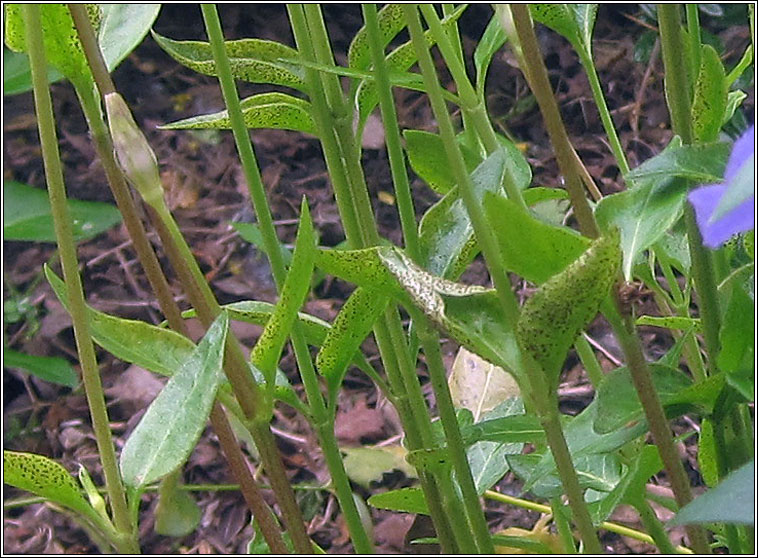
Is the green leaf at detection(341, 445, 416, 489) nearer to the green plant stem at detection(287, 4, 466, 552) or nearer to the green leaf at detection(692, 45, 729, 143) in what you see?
the green plant stem at detection(287, 4, 466, 552)

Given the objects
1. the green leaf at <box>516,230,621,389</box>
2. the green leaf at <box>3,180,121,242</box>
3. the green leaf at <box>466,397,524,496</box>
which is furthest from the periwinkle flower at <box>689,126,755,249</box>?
the green leaf at <box>3,180,121,242</box>

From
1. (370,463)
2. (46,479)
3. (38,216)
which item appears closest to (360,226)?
(46,479)

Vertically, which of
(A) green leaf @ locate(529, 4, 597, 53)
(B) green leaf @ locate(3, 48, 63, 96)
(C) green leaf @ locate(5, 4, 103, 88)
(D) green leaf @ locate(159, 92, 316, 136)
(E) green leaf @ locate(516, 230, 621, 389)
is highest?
(C) green leaf @ locate(5, 4, 103, 88)

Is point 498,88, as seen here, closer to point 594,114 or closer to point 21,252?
point 594,114

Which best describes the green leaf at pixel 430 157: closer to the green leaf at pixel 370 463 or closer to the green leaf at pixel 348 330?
the green leaf at pixel 348 330

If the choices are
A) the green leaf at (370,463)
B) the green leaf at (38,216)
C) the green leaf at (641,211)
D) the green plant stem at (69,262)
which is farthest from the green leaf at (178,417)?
the green leaf at (38,216)

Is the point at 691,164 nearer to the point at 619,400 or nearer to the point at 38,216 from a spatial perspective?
the point at 619,400
